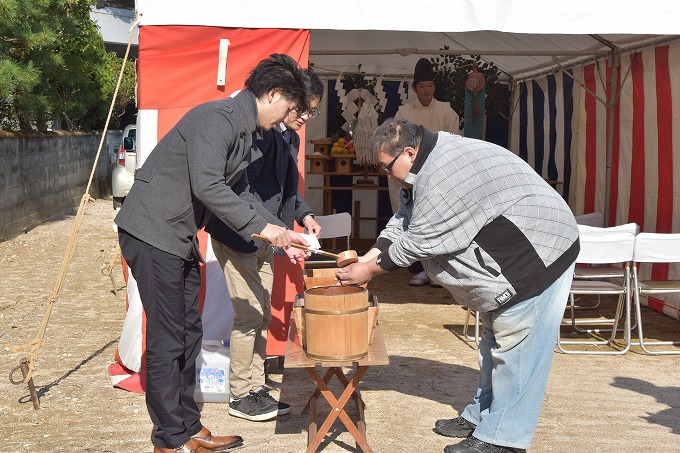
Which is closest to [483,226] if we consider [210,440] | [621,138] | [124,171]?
[210,440]

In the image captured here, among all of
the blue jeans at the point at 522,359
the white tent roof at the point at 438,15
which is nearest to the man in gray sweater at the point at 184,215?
the blue jeans at the point at 522,359

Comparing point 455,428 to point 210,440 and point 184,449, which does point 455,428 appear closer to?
point 210,440

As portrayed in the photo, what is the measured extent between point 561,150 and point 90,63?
33.2 feet

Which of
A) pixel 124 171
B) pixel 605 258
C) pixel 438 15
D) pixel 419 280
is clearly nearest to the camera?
pixel 438 15

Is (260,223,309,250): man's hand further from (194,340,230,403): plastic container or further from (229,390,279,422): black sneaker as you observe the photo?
(194,340,230,403): plastic container

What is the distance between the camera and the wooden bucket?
11.8 ft

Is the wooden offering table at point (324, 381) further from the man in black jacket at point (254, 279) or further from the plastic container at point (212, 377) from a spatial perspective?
the plastic container at point (212, 377)

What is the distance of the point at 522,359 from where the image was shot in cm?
373

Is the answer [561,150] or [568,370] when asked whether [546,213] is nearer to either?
[568,370]

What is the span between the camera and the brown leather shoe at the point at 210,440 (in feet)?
12.7

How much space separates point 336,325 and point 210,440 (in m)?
0.83

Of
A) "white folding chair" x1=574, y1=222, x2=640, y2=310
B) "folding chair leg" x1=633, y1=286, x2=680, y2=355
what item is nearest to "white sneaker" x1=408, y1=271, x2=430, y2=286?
"white folding chair" x1=574, y1=222, x2=640, y2=310

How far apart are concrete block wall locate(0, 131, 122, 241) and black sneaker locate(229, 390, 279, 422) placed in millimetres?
7682

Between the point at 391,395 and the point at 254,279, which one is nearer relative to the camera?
the point at 254,279
